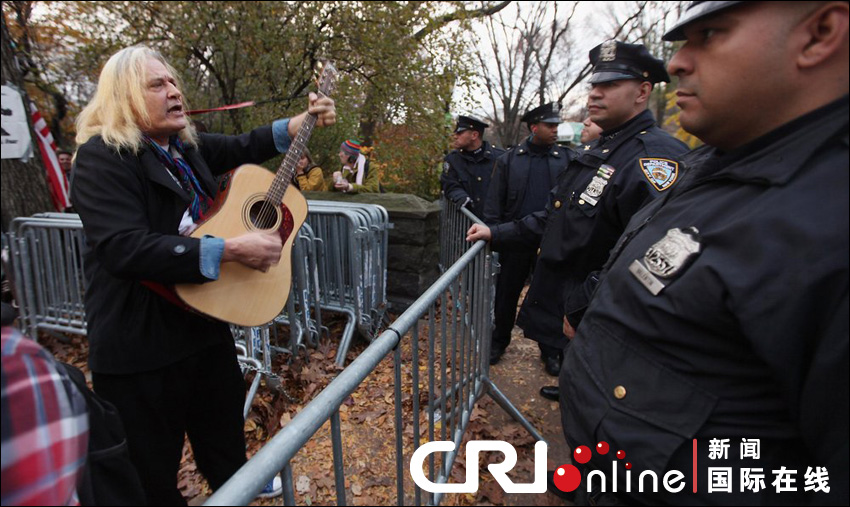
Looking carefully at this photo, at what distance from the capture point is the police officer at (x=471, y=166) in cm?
588

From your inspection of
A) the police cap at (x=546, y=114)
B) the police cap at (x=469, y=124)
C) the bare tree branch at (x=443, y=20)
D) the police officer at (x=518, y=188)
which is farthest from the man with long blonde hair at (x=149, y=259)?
the bare tree branch at (x=443, y=20)

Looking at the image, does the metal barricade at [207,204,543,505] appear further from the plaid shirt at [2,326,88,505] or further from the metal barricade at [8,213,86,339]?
the metal barricade at [8,213,86,339]

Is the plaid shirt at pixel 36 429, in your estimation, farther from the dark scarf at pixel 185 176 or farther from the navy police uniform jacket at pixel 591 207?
the navy police uniform jacket at pixel 591 207

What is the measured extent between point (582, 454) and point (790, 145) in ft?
3.41

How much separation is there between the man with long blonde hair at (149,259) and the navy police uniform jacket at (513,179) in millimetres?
2840

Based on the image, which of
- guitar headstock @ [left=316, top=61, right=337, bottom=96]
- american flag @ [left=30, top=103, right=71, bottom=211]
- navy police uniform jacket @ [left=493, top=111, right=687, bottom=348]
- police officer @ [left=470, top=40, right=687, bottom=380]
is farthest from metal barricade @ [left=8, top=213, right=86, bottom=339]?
police officer @ [left=470, top=40, right=687, bottom=380]

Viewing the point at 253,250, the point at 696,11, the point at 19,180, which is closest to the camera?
the point at 696,11

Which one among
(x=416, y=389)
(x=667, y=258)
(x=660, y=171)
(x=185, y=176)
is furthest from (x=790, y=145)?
(x=185, y=176)

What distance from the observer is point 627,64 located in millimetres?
2432

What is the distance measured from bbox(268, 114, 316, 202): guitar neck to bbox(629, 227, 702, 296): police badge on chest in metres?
1.67

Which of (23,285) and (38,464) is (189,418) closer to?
(38,464)

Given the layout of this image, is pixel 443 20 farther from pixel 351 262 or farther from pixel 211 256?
pixel 211 256

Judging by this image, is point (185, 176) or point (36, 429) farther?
point (185, 176)

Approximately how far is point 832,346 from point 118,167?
7.17 feet
